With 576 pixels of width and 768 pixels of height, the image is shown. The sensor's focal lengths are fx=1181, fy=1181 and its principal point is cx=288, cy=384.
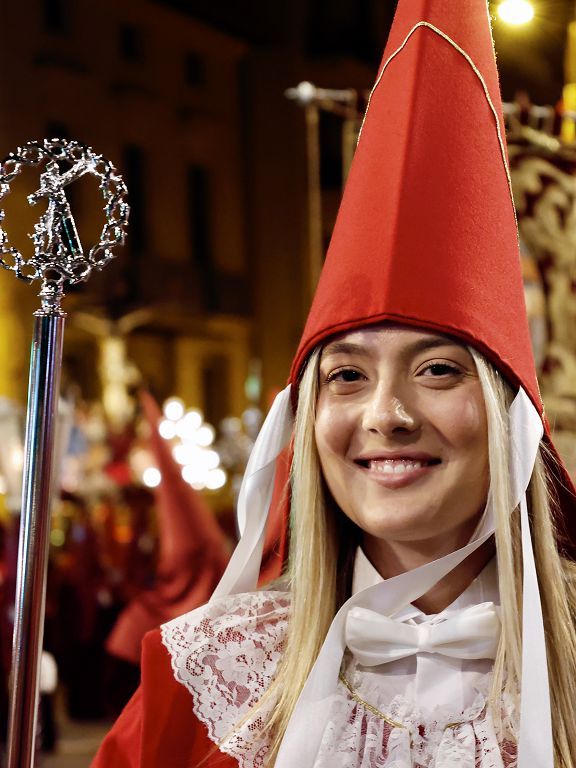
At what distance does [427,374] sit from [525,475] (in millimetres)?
159

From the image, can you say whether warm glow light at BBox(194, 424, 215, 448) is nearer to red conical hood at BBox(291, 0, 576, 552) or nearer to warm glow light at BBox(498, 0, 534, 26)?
warm glow light at BBox(498, 0, 534, 26)

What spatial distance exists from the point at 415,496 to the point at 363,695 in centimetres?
24

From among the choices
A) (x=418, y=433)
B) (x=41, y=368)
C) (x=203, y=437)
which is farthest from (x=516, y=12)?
(x=203, y=437)

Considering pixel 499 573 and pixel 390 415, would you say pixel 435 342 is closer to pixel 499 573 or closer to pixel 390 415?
pixel 390 415

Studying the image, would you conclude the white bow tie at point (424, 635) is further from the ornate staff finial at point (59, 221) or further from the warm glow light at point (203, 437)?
the warm glow light at point (203, 437)

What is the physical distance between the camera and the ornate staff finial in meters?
1.21

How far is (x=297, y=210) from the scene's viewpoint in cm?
1177

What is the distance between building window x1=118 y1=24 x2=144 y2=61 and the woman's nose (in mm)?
10093

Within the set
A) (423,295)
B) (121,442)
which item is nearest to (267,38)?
(121,442)

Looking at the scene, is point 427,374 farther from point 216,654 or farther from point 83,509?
point 83,509

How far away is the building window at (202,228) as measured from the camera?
11.3 metres

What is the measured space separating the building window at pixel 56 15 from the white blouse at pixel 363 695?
31.8 ft

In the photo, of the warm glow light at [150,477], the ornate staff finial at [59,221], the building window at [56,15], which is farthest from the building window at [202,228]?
the ornate staff finial at [59,221]

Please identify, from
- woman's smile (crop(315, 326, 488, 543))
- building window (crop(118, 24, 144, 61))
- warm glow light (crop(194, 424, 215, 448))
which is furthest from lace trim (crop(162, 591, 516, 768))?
building window (crop(118, 24, 144, 61))
